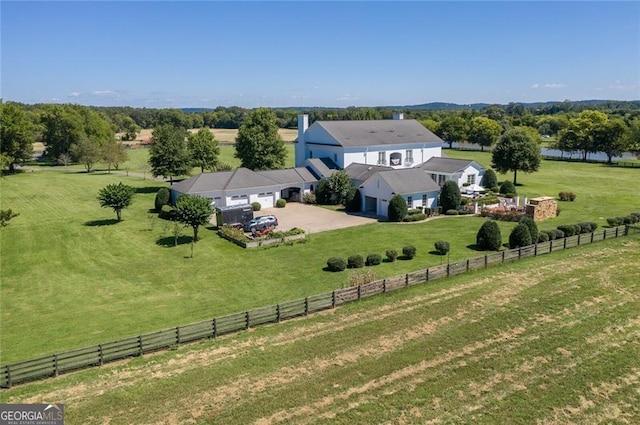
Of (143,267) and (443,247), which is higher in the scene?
(443,247)

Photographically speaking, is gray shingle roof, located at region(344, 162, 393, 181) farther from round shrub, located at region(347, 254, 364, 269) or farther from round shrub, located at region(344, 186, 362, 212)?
round shrub, located at region(347, 254, 364, 269)

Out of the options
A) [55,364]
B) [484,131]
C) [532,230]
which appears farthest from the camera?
[484,131]

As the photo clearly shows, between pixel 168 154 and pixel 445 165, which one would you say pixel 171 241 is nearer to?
pixel 168 154

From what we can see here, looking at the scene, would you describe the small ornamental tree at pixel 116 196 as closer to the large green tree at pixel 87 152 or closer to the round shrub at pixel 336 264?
the round shrub at pixel 336 264

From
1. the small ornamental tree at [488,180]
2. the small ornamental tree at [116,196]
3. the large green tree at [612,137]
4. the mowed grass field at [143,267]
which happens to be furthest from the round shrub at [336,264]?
the large green tree at [612,137]

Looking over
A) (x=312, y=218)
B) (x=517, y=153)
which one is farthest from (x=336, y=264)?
(x=517, y=153)

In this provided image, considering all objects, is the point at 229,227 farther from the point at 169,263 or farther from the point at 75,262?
the point at 75,262

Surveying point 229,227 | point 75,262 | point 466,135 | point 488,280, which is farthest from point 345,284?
point 466,135
